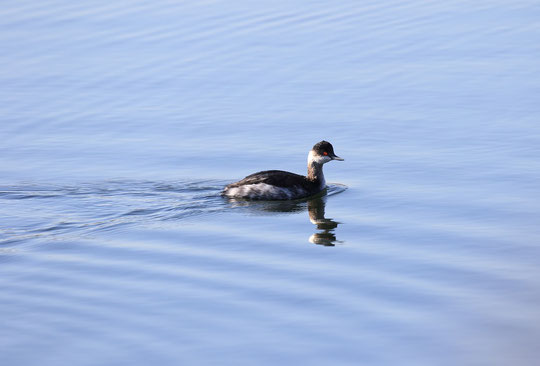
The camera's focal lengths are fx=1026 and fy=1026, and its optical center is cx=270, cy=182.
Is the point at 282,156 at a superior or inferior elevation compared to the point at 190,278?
superior

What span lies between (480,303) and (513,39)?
12971 millimetres

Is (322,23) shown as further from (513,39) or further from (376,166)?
(376,166)

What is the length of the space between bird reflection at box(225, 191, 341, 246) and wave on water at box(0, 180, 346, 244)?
2 cm

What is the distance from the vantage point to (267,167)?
17656mm

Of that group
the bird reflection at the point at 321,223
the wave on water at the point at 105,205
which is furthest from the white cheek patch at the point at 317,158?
the bird reflection at the point at 321,223

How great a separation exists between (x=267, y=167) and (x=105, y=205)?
3.16 meters

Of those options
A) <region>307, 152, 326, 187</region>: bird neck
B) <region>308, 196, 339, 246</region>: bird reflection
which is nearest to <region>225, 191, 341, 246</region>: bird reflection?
<region>308, 196, 339, 246</region>: bird reflection

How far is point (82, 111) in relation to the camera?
2033 cm

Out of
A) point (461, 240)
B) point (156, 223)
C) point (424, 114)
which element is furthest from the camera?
point (424, 114)

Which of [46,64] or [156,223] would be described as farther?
[46,64]

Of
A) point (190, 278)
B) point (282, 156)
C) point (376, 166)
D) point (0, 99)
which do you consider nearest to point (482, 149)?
point (376, 166)

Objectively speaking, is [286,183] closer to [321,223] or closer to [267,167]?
[267,167]

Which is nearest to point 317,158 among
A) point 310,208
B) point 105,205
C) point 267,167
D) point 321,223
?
point 267,167

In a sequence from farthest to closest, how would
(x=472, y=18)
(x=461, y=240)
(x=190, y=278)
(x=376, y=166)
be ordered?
(x=472, y=18)
(x=376, y=166)
(x=461, y=240)
(x=190, y=278)
